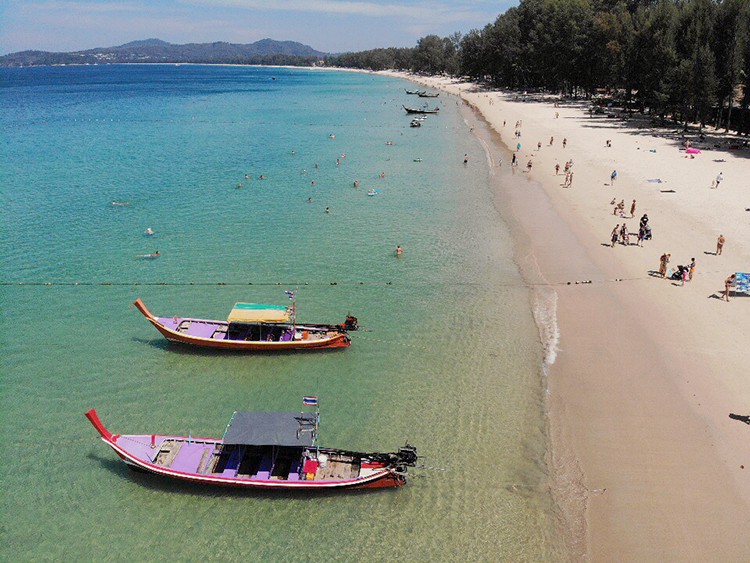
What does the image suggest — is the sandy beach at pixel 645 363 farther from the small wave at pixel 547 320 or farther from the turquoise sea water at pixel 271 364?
the turquoise sea water at pixel 271 364

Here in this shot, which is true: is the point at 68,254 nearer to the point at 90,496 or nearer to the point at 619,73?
the point at 90,496

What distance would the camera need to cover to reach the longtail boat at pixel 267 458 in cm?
1714

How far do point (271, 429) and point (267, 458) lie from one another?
1.09m

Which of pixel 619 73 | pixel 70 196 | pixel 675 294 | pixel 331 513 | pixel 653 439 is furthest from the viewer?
pixel 619 73

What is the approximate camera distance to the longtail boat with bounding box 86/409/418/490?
1714 centimetres

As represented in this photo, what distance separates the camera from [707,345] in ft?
77.5

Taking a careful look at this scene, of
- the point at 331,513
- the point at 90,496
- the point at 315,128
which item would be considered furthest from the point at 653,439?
the point at 315,128

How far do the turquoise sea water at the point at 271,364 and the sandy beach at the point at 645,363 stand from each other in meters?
1.54

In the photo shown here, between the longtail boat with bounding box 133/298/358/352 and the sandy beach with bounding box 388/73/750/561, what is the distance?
10242 millimetres

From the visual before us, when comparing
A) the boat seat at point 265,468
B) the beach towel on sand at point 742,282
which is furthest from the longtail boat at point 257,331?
the beach towel on sand at point 742,282

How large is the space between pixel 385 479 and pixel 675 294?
66.0ft

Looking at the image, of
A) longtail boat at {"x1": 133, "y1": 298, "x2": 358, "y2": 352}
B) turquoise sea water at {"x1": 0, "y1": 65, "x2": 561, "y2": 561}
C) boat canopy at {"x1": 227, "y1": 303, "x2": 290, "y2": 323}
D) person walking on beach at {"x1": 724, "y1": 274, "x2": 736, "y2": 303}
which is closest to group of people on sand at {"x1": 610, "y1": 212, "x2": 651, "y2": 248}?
turquoise sea water at {"x1": 0, "y1": 65, "x2": 561, "y2": 561}

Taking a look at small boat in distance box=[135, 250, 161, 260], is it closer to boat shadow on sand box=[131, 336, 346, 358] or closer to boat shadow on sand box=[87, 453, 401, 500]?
boat shadow on sand box=[131, 336, 346, 358]

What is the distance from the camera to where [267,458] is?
17.9 m
